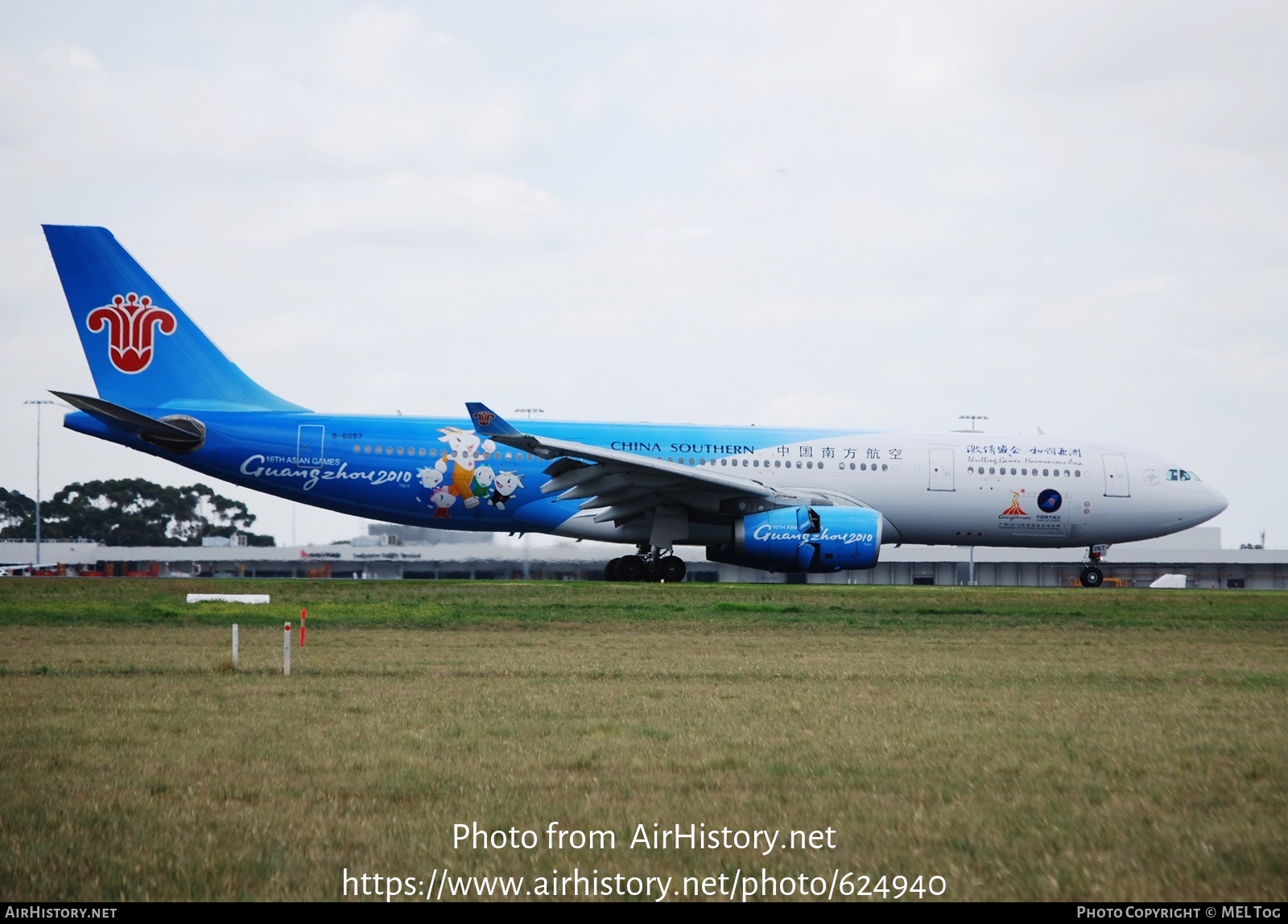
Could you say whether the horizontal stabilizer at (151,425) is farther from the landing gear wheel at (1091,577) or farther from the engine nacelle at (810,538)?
→ the landing gear wheel at (1091,577)

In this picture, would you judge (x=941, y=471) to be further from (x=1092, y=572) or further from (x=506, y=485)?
(x=506, y=485)

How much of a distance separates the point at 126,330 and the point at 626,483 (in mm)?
10363

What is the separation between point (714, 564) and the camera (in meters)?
40.3

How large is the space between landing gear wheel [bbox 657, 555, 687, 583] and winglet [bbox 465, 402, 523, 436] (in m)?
4.47

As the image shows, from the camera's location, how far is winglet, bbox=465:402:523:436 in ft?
71.6

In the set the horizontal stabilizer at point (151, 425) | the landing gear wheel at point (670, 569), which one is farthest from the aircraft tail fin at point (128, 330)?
the landing gear wheel at point (670, 569)

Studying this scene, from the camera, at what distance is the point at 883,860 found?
4.94 meters

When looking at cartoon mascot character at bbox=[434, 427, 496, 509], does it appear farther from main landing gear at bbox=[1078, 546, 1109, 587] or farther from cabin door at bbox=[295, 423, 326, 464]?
main landing gear at bbox=[1078, 546, 1109, 587]

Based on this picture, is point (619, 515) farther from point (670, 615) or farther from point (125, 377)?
point (125, 377)

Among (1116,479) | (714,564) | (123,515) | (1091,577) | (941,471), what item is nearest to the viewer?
(941,471)

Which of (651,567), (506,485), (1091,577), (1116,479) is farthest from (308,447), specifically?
(1091,577)
